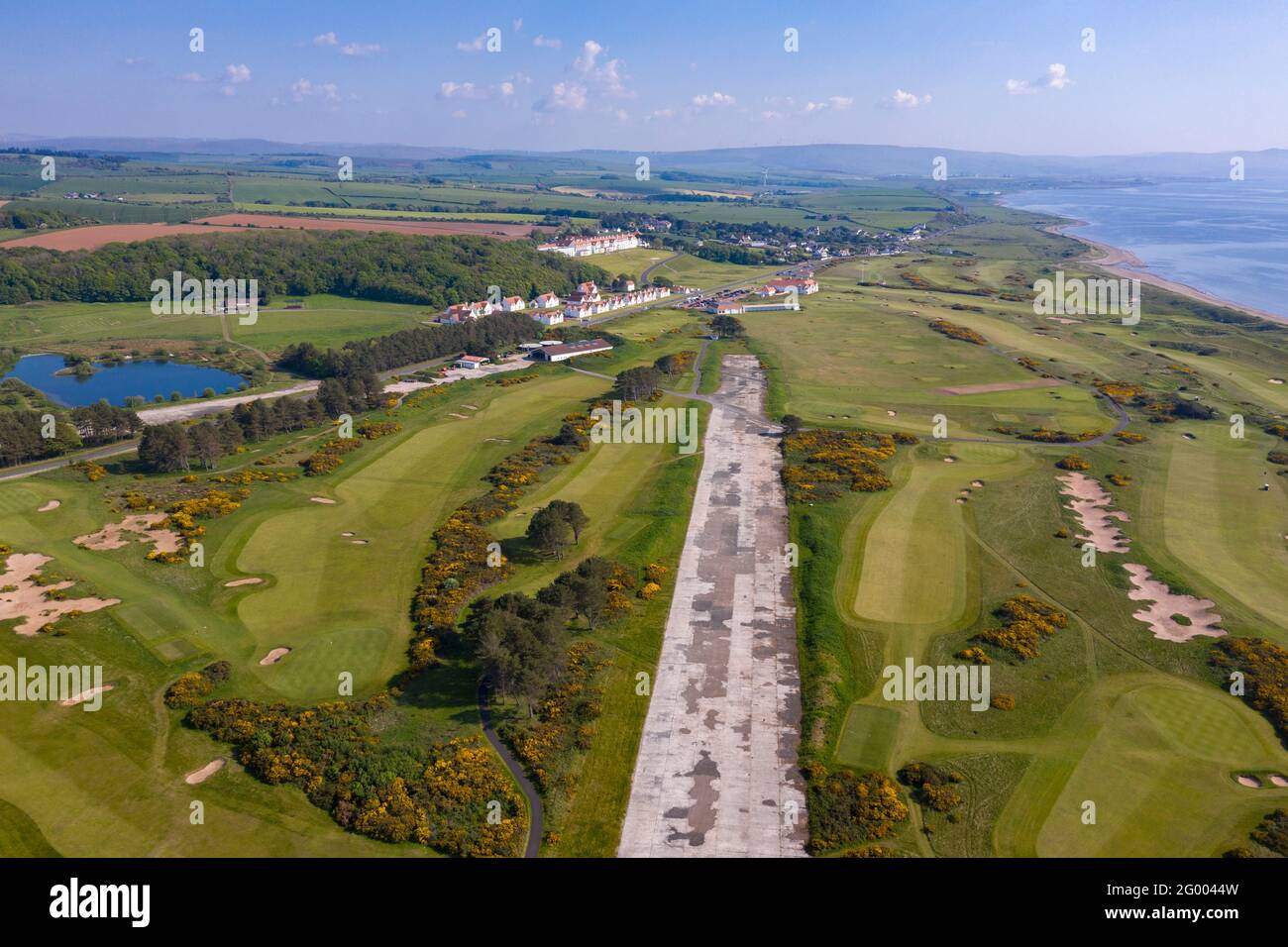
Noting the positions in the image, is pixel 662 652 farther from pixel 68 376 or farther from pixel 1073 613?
pixel 68 376

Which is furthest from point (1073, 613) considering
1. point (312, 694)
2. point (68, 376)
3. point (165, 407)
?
point (68, 376)

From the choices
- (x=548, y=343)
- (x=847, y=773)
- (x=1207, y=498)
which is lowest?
(x=847, y=773)

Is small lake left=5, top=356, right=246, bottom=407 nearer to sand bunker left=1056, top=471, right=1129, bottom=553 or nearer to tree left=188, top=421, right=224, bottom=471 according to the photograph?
tree left=188, top=421, right=224, bottom=471

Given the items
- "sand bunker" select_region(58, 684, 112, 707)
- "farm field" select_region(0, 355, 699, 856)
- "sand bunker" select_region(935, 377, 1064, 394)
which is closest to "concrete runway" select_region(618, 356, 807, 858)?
"farm field" select_region(0, 355, 699, 856)

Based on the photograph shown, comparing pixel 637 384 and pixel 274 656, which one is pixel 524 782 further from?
pixel 637 384

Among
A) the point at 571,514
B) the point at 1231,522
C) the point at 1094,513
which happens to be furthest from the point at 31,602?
the point at 1231,522

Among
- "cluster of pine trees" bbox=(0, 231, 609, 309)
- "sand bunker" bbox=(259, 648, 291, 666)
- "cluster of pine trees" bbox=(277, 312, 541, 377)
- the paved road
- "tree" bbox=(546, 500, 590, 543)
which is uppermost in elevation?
"cluster of pine trees" bbox=(0, 231, 609, 309)
